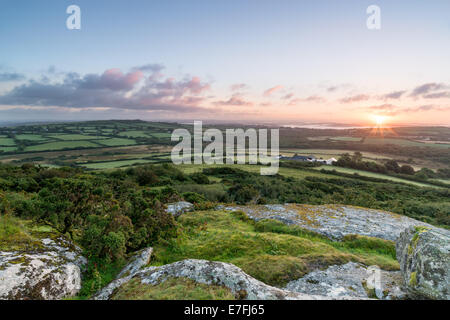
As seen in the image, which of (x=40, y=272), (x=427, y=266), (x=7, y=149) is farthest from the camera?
(x=7, y=149)

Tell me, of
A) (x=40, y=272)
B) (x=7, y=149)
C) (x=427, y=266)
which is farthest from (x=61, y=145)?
(x=427, y=266)

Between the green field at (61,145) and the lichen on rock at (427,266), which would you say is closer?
the lichen on rock at (427,266)

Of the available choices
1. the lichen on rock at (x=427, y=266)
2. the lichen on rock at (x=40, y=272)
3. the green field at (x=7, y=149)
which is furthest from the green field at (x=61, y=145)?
the lichen on rock at (x=427, y=266)

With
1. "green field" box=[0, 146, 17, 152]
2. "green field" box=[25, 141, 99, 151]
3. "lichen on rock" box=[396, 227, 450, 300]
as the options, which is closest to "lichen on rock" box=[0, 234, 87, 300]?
"lichen on rock" box=[396, 227, 450, 300]

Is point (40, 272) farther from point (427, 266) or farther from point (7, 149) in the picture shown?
point (7, 149)

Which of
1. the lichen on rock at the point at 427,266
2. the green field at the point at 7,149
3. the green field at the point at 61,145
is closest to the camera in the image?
the lichen on rock at the point at 427,266

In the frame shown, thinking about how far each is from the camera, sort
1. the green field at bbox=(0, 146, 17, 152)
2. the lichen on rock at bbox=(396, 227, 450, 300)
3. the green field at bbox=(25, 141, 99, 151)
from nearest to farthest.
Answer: the lichen on rock at bbox=(396, 227, 450, 300)
the green field at bbox=(0, 146, 17, 152)
the green field at bbox=(25, 141, 99, 151)

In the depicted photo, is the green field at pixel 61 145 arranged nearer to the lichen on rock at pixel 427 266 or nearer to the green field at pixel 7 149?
the green field at pixel 7 149

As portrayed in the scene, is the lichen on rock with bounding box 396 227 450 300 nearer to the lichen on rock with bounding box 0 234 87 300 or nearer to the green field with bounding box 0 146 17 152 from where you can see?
the lichen on rock with bounding box 0 234 87 300
